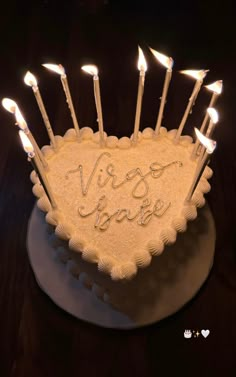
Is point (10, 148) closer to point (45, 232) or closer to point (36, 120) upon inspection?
point (36, 120)

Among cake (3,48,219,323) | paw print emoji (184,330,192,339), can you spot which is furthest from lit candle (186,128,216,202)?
paw print emoji (184,330,192,339)

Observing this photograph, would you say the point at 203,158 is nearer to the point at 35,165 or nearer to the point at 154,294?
the point at 35,165

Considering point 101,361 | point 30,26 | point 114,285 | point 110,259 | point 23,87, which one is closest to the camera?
point 110,259

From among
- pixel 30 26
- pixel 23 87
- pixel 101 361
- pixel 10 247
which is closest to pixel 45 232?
pixel 10 247

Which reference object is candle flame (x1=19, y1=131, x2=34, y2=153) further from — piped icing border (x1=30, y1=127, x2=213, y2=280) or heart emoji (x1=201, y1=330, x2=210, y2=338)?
heart emoji (x1=201, y1=330, x2=210, y2=338)

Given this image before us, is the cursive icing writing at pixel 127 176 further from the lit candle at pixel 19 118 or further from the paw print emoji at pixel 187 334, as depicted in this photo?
the paw print emoji at pixel 187 334

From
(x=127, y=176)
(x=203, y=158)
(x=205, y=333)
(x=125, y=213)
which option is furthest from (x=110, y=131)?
(x=205, y=333)
